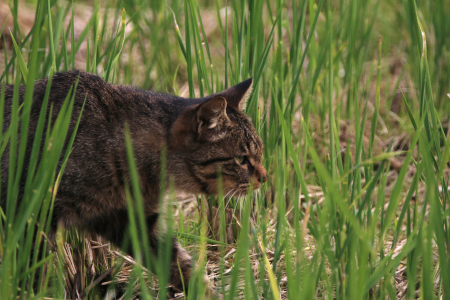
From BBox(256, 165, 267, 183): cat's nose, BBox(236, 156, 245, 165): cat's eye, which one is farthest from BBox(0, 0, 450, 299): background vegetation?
BBox(236, 156, 245, 165): cat's eye

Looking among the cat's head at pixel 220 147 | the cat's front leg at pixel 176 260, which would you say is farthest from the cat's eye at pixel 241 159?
the cat's front leg at pixel 176 260

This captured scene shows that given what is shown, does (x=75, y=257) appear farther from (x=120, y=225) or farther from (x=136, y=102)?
(x=136, y=102)

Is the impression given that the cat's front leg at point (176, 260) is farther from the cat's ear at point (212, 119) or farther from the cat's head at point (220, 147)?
the cat's ear at point (212, 119)

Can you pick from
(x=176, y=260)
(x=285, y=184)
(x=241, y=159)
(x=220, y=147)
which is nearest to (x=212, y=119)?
(x=220, y=147)

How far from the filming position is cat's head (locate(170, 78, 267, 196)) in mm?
2197

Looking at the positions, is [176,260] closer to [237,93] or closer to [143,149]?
[143,149]

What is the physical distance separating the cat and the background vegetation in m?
0.09

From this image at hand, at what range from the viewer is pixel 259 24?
7.95 ft

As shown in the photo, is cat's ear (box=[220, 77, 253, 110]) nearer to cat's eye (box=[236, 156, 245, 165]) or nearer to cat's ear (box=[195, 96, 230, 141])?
cat's ear (box=[195, 96, 230, 141])

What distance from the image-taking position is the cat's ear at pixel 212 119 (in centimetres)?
208

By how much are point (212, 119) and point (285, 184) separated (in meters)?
0.56

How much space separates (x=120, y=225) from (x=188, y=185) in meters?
0.36

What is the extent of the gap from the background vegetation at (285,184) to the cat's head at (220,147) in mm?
111

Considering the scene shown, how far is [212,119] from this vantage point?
217 centimetres
